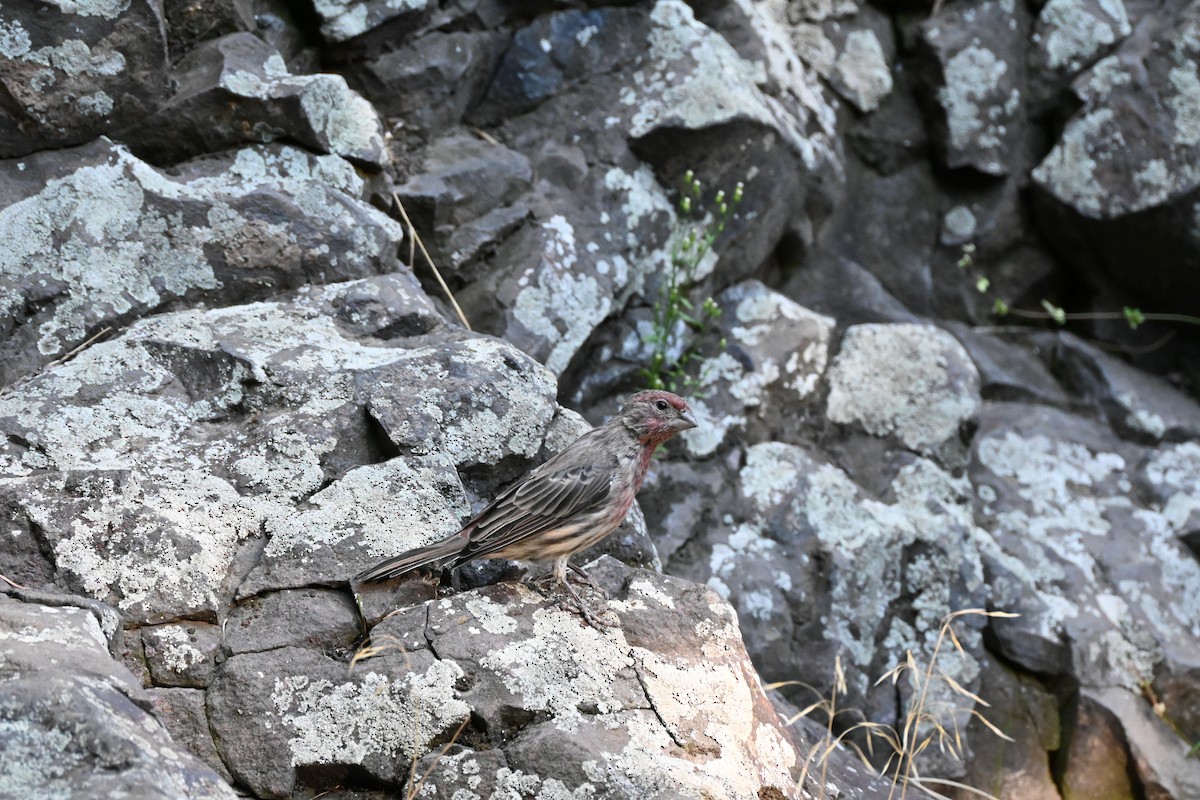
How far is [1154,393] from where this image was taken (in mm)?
7320

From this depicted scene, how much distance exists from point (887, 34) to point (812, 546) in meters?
3.92

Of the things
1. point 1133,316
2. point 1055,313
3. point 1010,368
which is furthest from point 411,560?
point 1133,316

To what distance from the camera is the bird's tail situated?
4039mm

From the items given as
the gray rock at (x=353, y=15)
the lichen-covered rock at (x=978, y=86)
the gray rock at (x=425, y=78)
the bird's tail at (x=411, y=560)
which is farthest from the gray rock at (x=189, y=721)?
the lichen-covered rock at (x=978, y=86)

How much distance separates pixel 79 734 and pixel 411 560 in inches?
54.5

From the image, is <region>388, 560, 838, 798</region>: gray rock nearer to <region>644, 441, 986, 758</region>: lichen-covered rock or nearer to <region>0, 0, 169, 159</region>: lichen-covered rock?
<region>644, 441, 986, 758</region>: lichen-covered rock

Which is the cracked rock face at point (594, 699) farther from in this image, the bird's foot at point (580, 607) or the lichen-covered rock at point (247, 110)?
the lichen-covered rock at point (247, 110)

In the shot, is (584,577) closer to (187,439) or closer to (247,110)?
(187,439)

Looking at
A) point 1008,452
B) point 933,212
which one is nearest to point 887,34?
point 933,212

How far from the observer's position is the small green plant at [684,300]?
6.24m

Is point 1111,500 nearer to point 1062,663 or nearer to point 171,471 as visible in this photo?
point 1062,663

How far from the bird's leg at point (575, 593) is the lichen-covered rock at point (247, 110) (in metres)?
2.39

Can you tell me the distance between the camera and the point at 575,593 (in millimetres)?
4230

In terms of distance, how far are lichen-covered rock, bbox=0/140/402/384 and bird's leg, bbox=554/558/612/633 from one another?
5.89ft
